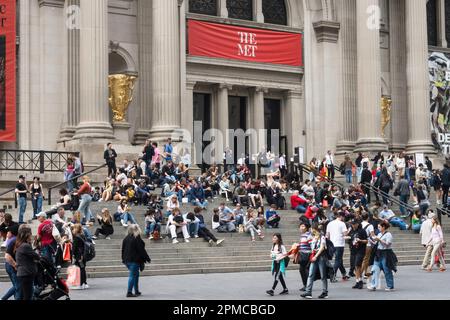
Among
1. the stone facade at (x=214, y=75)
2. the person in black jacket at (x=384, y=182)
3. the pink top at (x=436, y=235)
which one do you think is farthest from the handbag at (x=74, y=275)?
the person in black jacket at (x=384, y=182)

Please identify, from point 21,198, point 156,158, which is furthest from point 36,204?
point 156,158

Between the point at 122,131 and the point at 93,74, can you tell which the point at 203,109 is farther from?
the point at 93,74

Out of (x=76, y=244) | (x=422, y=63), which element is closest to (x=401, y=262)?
(x=76, y=244)

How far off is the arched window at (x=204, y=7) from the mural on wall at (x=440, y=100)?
1215cm

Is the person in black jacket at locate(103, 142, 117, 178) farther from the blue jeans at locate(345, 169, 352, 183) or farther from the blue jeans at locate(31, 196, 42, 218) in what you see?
the blue jeans at locate(345, 169, 352, 183)

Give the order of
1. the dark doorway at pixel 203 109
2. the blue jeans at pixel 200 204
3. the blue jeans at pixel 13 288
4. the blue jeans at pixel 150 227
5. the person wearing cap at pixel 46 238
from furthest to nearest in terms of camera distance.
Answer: the dark doorway at pixel 203 109 < the blue jeans at pixel 200 204 < the blue jeans at pixel 150 227 < the person wearing cap at pixel 46 238 < the blue jeans at pixel 13 288

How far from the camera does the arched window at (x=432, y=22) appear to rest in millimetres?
48750

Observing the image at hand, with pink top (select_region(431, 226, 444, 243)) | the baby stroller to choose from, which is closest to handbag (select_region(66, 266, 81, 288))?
the baby stroller

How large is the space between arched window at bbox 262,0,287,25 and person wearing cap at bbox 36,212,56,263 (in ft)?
81.1

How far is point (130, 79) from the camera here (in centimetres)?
3794

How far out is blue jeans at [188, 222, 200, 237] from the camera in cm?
2744

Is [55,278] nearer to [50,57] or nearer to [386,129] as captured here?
[50,57]

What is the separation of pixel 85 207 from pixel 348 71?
2091 cm

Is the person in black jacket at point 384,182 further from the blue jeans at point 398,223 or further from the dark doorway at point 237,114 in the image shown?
the dark doorway at point 237,114
